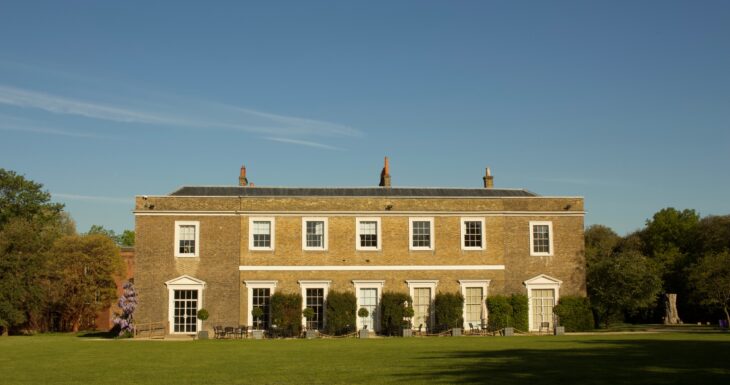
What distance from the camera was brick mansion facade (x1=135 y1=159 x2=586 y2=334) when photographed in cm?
3809

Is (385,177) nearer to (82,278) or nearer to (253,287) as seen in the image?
(253,287)

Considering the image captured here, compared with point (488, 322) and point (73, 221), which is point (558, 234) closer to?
point (488, 322)

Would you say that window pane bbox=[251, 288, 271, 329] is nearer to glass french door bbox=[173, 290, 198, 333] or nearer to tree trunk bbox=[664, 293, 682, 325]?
glass french door bbox=[173, 290, 198, 333]

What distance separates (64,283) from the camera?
171ft

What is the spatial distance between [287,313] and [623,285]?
58.5 ft

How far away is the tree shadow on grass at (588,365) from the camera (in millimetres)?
16375

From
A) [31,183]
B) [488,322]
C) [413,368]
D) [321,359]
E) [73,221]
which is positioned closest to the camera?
[413,368]

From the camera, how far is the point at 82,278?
174 feet

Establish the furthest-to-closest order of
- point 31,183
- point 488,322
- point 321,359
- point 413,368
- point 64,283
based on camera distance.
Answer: point 31,183 < point 64,283 < point 488,322 < point 321,359 < point 413,368

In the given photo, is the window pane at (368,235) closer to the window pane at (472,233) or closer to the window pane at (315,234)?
the window pane at (315,234)

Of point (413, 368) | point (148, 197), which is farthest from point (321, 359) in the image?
point (148, 197)

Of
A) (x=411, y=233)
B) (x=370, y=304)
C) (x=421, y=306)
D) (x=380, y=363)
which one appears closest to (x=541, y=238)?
(x=411, y=233)

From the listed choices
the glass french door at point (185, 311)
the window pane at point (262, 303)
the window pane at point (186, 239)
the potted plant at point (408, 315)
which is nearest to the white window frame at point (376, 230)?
the potted plant at point (408, 315)

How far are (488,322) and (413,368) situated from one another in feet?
63.1
